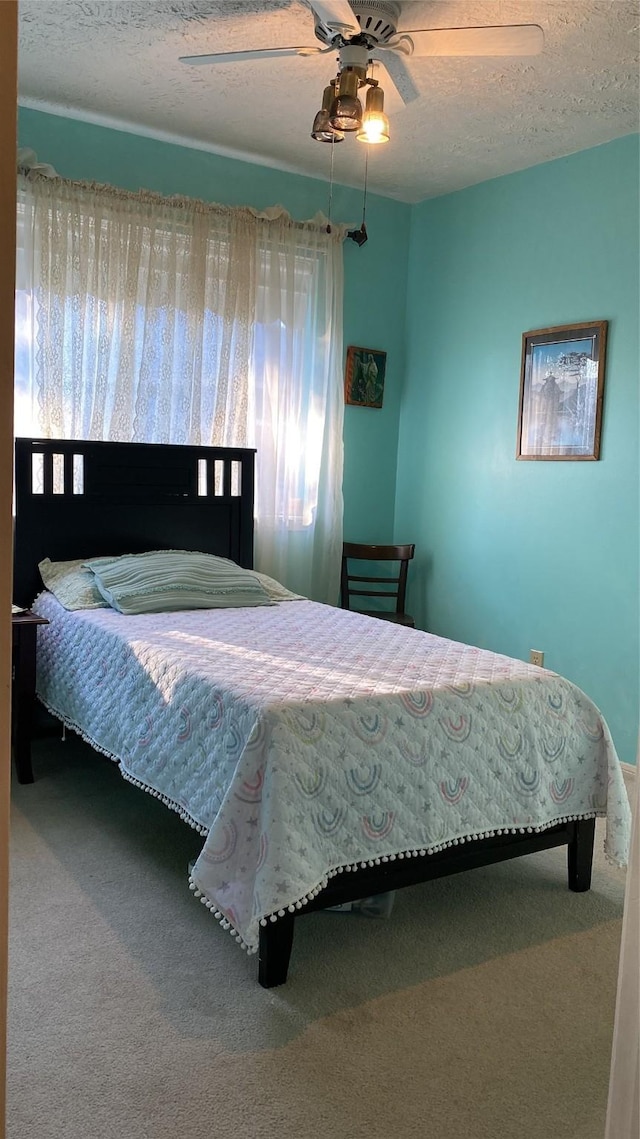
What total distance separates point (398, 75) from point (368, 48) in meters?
0.54

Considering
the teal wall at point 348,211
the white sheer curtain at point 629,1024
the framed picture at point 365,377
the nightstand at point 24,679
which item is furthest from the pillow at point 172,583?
the white sheer curtain at point 629,1024

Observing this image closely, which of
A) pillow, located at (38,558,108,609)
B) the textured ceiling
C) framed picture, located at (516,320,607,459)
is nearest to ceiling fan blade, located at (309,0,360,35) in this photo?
the textured ceiling

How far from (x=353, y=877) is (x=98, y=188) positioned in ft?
10.2

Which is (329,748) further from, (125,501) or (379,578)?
(379,578)

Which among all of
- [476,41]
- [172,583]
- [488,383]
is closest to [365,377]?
[488,383]

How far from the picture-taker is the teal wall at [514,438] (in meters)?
3.82

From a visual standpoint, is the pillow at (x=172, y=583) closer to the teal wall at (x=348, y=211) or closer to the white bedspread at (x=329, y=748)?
the white bedspread at (x=329, y=748)

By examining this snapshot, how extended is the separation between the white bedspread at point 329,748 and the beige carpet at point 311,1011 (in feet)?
0.71

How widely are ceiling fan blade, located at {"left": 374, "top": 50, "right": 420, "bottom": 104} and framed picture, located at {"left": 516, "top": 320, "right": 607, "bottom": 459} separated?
3.97ft

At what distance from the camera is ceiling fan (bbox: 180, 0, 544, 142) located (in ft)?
8.27

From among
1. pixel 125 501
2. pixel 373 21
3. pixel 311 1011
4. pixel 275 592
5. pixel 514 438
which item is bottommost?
pixel 311 1011

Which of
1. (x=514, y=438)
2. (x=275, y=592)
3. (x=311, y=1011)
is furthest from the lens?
(x=514, y=438)

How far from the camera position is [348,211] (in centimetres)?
473

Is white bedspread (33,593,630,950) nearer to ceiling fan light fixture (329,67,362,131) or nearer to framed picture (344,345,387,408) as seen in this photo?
ceiling fan light fixture (329,67,362,131)
